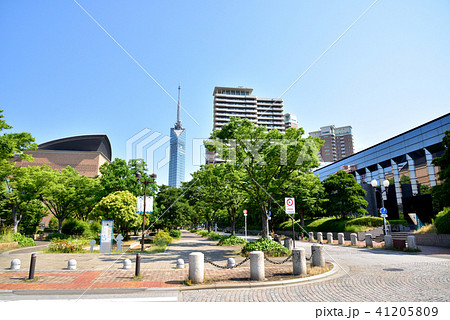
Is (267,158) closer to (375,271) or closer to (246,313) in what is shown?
(375,271)

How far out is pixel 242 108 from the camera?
4594 inches

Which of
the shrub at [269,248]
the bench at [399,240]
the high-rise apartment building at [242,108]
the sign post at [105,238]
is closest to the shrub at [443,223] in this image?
the bench at [399,240]

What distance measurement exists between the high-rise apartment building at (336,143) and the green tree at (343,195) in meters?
158

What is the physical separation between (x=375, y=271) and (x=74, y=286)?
10717 mm

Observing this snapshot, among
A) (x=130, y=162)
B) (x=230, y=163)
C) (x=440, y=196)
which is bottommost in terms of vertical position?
(x=440, y=196)

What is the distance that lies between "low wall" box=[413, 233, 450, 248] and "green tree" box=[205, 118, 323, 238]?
12.2 m

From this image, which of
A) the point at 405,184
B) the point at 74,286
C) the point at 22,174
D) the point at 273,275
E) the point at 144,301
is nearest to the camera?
the point at 144,301

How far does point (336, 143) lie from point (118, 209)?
189 m

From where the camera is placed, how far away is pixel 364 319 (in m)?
5.35

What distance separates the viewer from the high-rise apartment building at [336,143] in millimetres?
184625

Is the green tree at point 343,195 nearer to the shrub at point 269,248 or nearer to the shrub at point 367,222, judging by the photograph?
the shrub at point 367,222

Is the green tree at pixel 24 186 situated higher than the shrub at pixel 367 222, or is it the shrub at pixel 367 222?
the green tree at pixel 24 186

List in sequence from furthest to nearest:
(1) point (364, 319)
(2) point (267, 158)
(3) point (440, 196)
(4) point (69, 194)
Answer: (4) point (69, 194)
(3) point (440, 196)
(2) point (267, 158)
(1) point (364, 319)

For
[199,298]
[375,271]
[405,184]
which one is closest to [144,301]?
[199,298]
